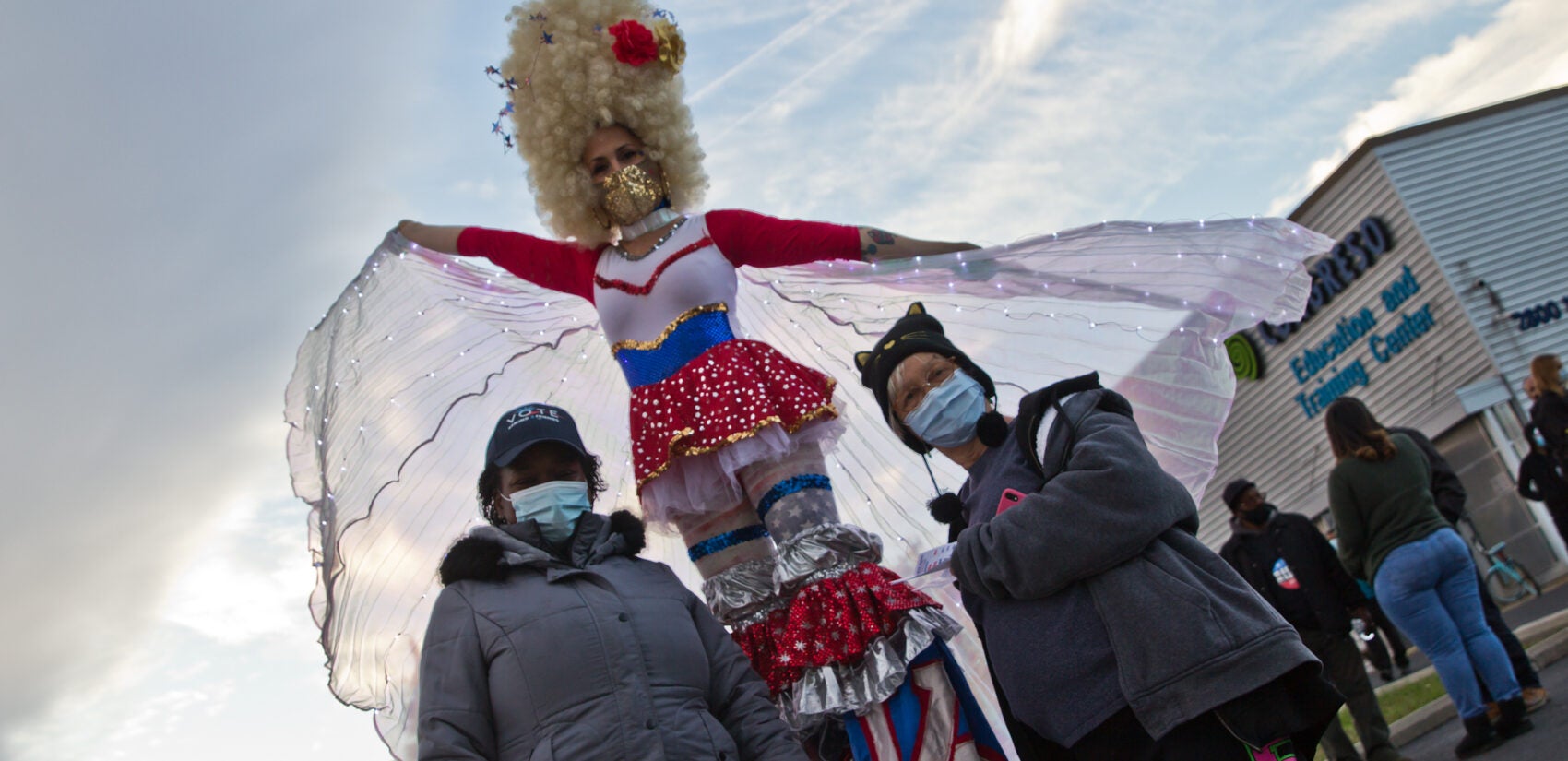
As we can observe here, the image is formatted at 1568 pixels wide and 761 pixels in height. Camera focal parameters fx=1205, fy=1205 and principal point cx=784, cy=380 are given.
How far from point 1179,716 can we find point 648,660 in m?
1.12

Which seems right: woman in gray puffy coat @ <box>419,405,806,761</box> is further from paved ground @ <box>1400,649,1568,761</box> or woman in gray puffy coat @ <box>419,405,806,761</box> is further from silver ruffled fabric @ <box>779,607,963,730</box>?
paved ground @ <box>1400,649,1568,761</box>

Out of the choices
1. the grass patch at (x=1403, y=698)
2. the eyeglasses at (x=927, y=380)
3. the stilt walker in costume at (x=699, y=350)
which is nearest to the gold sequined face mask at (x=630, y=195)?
the stilt walker in costume at (x=699, y=350)

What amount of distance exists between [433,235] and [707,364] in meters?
1.34

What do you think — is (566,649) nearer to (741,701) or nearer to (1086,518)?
(741,701)

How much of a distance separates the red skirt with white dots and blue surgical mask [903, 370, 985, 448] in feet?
1.68

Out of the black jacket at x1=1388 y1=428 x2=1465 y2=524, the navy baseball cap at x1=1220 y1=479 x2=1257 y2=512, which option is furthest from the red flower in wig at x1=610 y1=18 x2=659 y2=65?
the navy baseball cap at x1=1220 y1=479 x2=1257 y2=512

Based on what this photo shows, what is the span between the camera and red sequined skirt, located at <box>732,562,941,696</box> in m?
2.99

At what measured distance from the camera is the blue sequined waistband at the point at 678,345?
11.8 feet

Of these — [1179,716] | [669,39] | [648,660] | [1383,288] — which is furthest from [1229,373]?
Result: [1383,288]

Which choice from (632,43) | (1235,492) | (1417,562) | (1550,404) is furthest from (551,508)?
(1550,404)

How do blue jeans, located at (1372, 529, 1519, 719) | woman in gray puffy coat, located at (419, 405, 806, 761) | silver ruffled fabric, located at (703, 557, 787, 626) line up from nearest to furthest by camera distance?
woman in gray puffy coat, located at (419, 405, 806, 761), silver ruffled fabric, located at (703, 557, 787, 626), blue jeans, located at (1372, 529, 1519, 719)

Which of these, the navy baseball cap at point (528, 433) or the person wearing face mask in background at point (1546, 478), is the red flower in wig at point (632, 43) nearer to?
the navy baseball cap at point (528, 433)

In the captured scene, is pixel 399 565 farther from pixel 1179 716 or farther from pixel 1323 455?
pixel 1323 455

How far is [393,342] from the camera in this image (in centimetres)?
421
